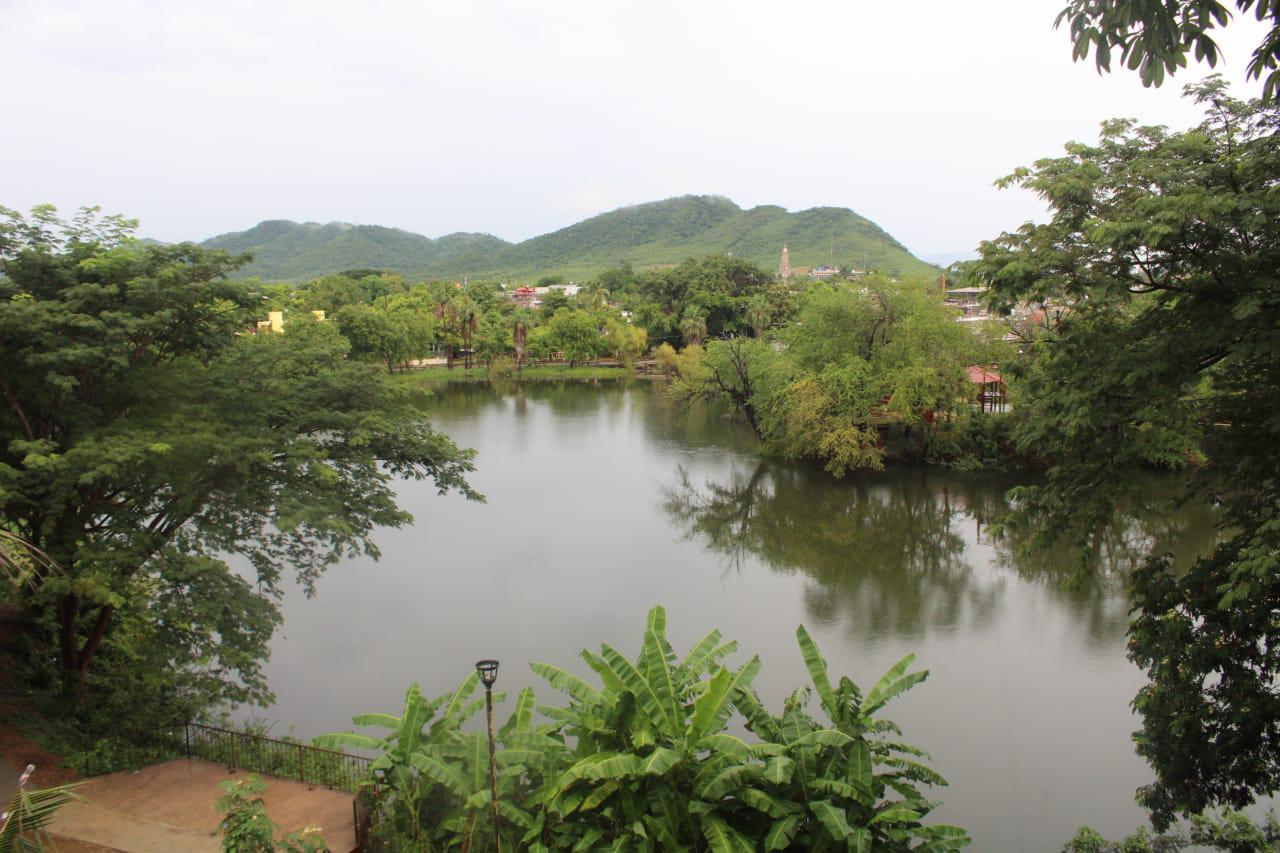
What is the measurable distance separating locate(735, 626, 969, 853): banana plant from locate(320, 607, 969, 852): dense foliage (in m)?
0.01

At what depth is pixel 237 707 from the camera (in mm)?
10578

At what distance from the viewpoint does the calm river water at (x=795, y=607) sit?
9.59 metres

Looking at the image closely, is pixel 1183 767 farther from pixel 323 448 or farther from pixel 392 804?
pixel 323 448

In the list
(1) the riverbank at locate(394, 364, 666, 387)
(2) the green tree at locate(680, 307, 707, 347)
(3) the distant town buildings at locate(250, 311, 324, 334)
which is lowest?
(1) the riverbank at locate(394, 364, 666, 387)

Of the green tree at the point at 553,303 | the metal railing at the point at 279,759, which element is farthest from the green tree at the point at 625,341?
the metal railing at the point at 279,759

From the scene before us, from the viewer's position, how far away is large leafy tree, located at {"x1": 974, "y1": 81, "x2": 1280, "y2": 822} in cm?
644

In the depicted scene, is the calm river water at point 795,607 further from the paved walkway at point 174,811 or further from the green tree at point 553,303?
the green tree at point 553,303

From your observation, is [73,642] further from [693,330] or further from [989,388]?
[693,330]

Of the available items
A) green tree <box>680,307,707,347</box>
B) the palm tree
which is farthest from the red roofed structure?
green tree <box>680,307,707,347</box>

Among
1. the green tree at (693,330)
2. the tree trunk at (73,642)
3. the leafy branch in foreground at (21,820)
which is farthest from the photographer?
the green tree at (693,330)

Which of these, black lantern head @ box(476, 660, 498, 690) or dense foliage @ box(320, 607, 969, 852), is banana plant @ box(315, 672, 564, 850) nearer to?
dense foliage @ box(320, 607, 969, 852)

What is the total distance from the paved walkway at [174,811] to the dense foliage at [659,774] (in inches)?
24.0

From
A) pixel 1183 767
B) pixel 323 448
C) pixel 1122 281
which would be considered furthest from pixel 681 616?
pixel 1122 281

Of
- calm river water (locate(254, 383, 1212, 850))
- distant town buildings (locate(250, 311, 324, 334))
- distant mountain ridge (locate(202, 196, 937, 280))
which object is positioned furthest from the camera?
distant mountain ridge (locate(202, 196, 937, 280))
